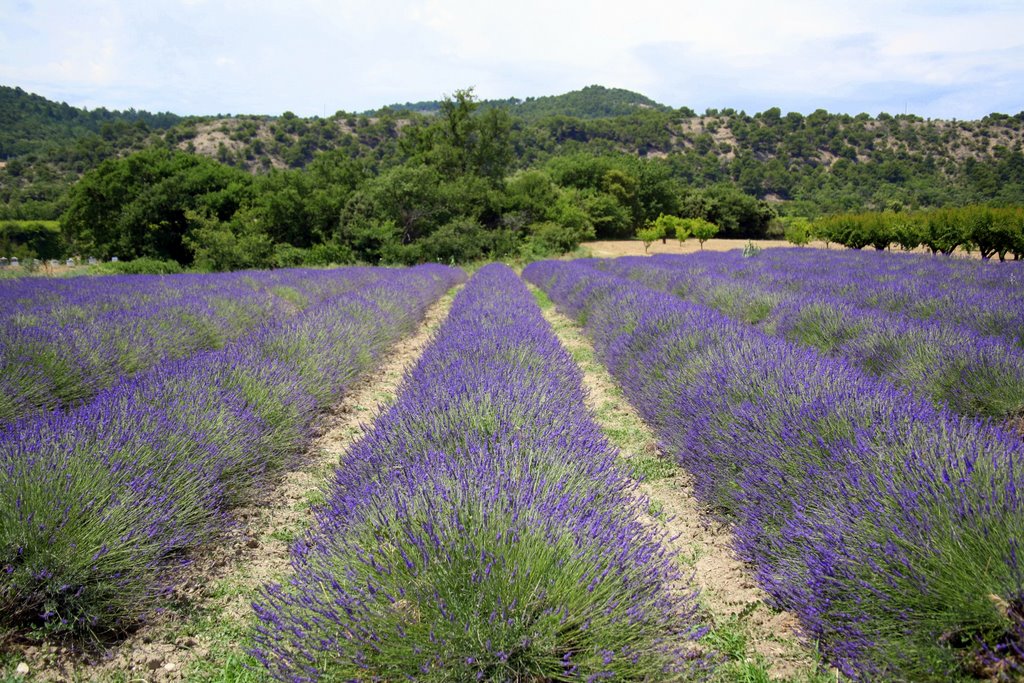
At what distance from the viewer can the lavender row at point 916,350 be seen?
3395 mm

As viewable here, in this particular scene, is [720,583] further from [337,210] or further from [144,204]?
[144,204]

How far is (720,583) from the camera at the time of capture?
2240 millimetres

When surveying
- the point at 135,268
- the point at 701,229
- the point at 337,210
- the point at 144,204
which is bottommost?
the point at 135,268

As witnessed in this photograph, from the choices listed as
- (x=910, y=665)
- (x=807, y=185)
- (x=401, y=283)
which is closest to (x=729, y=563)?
(x=910, y=665)

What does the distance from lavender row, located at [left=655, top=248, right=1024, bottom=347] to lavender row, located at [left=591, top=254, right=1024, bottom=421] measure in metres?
0.51

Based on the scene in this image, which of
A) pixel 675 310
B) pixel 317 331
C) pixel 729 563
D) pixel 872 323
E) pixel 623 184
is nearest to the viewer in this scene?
A: pixel 729 563

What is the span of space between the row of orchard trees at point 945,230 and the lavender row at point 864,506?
1761cm

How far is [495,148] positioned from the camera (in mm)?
35281

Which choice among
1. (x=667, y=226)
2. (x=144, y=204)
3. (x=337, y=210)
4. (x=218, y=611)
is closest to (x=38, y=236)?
(x=144, y=204)

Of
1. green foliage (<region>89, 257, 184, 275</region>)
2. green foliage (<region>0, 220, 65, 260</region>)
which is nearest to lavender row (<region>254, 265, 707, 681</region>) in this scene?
green foliage (<region>89, 257, 184, 275</region>)

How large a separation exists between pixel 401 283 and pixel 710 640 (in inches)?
387

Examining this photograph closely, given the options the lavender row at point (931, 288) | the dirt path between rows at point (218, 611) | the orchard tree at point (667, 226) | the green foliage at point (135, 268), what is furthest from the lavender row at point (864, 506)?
the orchard tree at point (667, 226)

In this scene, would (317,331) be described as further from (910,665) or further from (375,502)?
(910,665)

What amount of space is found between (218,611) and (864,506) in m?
2.46
